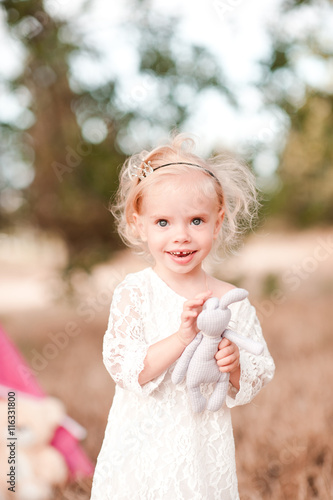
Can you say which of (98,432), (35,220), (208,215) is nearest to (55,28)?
(35,220)

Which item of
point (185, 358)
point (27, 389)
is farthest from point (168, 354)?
point (27, 389)

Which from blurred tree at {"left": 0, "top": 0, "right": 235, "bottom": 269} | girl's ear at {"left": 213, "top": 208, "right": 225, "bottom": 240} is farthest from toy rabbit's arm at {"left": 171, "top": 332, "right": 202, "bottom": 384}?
blurred tree at {"left": 0, "top": 0, "right": 235, "bottom": 269}

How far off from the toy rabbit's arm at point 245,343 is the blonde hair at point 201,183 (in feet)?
1.21

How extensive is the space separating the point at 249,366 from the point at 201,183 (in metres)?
0.50

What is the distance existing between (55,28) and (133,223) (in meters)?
2.73

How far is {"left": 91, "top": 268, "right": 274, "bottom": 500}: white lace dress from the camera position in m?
1.50

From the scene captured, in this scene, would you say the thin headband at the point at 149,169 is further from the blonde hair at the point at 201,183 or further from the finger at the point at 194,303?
the finger at the point at 194,303

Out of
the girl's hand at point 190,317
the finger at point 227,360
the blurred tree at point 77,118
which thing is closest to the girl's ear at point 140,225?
the girl's hand at point 190,317

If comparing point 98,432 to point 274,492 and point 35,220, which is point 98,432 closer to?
point 274,492

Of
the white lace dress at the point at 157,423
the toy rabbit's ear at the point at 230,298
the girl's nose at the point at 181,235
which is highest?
the girl's nose at the point at 181,235

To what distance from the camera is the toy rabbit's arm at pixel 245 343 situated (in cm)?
138

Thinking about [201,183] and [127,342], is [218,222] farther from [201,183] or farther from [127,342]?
[127,342]

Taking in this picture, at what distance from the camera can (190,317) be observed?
139 cm

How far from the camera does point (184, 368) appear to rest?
1.43 meters
